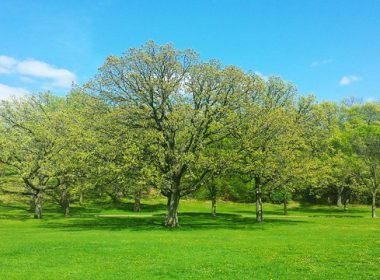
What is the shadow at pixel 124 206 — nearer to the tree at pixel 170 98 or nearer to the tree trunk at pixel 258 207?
the tree trunk at pixel 258 207

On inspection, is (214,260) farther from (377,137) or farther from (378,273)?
(377,137)

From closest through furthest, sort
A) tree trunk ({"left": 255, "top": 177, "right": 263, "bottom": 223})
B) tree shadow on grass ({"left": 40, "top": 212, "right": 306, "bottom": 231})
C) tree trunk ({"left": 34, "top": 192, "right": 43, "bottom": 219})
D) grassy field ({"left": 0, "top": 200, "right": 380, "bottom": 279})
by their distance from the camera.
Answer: grassy field ({"left": 0, "top": 200, "right": 380, "bottom": 279})
tree shadow on grass ({"left": 40, "top": 212, "right": 306, "bottom": 231})
tree trunk ({"left": 255, "top": 177, "right": 263, "bottom": 223})
tree trunk ({"left": 34, "top": 192, "right": 43, "bottom": 219})

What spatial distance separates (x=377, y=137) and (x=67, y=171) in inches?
1663

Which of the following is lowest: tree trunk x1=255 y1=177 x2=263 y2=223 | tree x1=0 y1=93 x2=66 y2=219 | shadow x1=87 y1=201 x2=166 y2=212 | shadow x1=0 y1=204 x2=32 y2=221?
shadow x1=0 y1=204 x2=32 y2=221

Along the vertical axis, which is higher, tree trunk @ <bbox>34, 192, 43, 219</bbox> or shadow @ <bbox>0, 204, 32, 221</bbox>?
→ tree trunk @ <bbox>34, 192, 43, 219</bbox>

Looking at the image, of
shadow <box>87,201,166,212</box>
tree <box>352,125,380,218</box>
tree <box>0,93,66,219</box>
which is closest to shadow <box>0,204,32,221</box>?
tree <box>0,93,66,219</box>

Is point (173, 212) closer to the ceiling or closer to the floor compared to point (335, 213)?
closer to the ceiling

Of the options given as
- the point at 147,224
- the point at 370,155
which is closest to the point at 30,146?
the point at 147,224

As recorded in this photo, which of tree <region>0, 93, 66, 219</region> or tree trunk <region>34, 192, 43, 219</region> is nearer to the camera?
tree <region>0, 93, 66, 219</region>

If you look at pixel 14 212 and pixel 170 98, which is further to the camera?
pixel 14 212

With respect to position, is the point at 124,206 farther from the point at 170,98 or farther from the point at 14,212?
the point at 170,98

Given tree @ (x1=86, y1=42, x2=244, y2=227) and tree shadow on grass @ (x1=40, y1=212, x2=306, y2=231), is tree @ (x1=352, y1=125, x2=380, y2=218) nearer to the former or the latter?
tree shadow on grass @ (x1=40, y1=212, x2=306, y2=231)

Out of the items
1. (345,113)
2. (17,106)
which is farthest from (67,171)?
(345,113)

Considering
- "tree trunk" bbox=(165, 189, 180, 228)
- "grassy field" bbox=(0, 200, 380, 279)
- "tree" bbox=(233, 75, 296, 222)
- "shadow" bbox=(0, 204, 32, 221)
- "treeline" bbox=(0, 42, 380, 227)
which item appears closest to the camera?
"grassy field" bbox=(0, 200, 380, 279)
